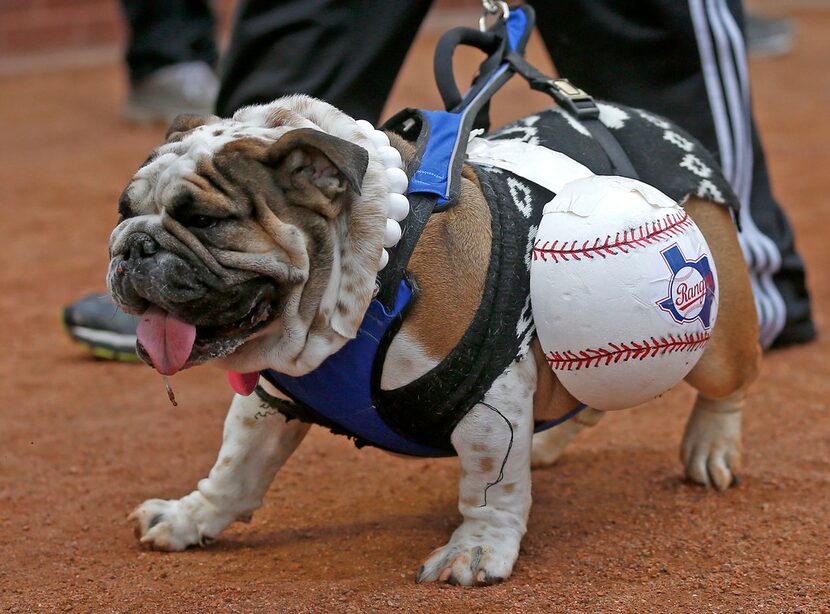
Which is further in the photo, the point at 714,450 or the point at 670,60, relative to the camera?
the point at 670,60

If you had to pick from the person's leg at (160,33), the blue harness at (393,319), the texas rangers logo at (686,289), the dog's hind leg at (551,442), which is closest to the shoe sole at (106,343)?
the dog's hind leg at (551,442)

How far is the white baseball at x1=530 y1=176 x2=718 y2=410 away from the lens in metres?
2.87

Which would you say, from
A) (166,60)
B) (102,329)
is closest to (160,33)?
(166,60)

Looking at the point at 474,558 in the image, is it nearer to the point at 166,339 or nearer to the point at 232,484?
the point at 232,484

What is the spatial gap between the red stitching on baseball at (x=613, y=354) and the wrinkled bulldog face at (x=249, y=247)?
53 cm

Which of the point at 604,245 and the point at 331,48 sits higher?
the point at 604,245

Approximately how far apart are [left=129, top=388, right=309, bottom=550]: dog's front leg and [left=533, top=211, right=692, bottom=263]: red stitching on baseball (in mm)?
840

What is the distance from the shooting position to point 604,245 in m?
2.88

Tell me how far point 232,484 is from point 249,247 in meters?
0.88

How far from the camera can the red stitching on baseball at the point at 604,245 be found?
2869 mm

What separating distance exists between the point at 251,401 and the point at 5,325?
2.86 m

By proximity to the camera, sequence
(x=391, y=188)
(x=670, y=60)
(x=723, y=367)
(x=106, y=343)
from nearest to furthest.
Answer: (x=391, y=188) → (x=723, y=367) → (x=670, y=60) → (x=106, y=343)

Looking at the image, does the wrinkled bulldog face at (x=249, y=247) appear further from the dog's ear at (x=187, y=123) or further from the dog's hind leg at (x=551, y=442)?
the dog's hind leg at (x=551, y=442)

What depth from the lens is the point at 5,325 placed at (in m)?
5.64
